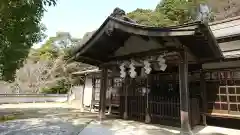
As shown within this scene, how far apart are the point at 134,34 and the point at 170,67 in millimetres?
2595

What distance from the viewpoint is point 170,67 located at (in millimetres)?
Result: 8711

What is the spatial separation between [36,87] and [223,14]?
26482mm

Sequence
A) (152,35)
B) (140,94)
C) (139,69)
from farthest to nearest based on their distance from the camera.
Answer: (139,69) < (140,94) < (152,35)

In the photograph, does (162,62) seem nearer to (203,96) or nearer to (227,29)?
(203,96)

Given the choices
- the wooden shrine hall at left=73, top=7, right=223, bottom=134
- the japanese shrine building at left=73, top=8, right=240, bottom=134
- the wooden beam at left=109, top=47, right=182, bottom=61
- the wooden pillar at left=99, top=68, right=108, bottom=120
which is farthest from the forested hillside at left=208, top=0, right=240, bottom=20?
the wooden pillar at left=99, top=68, right=108, bottom=120

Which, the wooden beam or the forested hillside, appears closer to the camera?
the wooden beam

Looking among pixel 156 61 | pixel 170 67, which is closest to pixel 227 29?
pixel 170 67

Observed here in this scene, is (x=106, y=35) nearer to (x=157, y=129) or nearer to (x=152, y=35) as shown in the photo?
(x=152, y=35)

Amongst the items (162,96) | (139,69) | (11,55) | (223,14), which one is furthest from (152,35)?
(223,14)

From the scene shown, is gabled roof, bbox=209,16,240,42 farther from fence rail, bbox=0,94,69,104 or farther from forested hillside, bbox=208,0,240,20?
fence rail, bbox=0,94,69,104

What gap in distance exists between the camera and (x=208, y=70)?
7887 mm

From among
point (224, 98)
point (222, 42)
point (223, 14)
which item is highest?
point (223, 14)

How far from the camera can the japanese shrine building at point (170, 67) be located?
6.33 meters

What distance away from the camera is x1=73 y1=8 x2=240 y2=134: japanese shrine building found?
6332 mm
